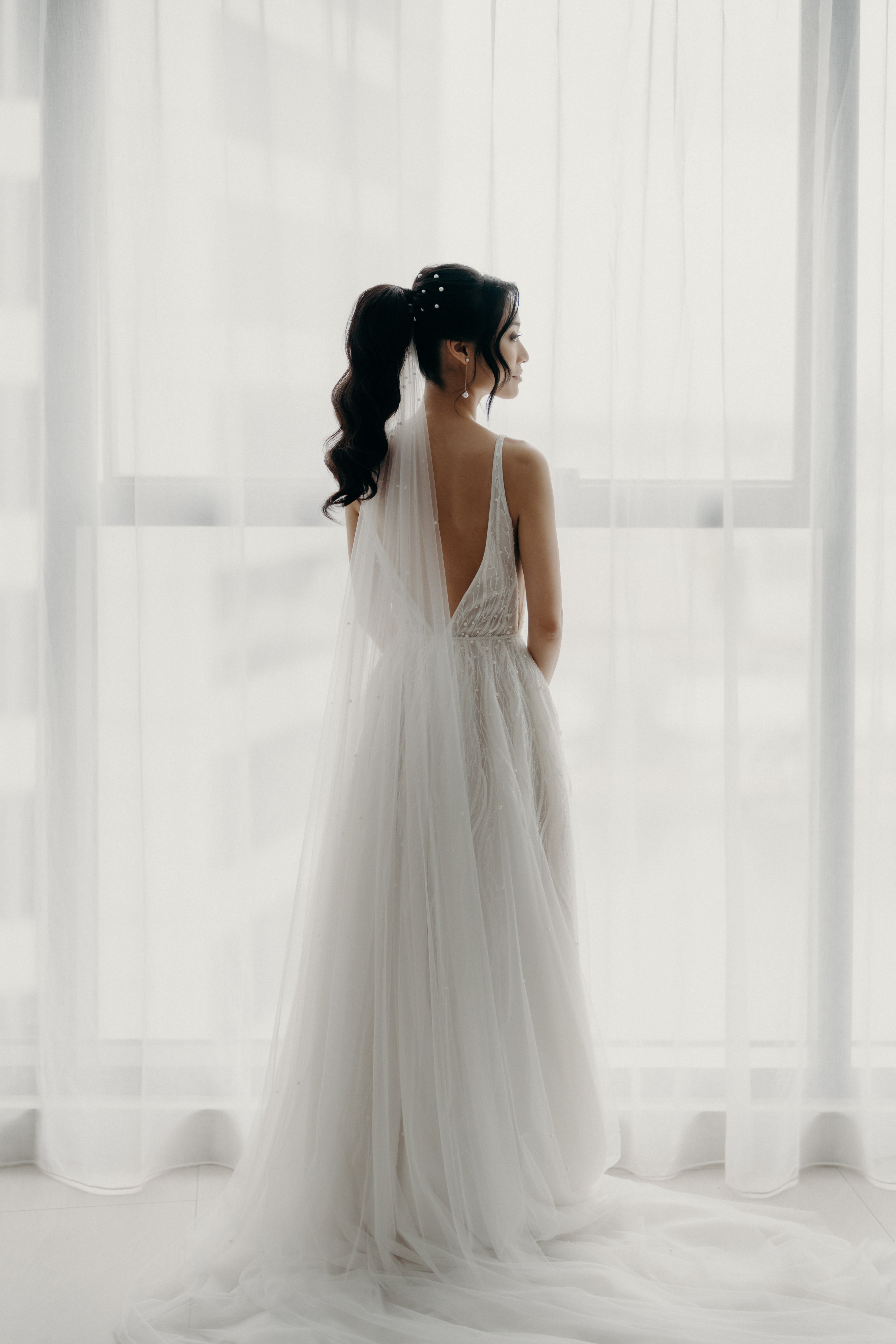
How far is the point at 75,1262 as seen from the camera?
5.79ft

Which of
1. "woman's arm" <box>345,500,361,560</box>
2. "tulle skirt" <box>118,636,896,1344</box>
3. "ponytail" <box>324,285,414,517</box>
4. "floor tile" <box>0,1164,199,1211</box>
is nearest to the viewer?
"tulle skirt" <box>118,636,896,1344</box>

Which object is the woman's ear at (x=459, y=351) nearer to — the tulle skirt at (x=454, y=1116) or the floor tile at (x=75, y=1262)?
the tulle skirt at (x=454, y=1116)

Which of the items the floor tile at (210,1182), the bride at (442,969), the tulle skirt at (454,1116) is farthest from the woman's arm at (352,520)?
the floor tile at (210,1182)

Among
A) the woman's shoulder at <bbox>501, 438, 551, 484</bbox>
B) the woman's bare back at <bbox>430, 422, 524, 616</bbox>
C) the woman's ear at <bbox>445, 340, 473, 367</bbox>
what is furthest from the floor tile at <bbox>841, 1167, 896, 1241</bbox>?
the woman's ear at <bbox>445, 340, 473, 367</bbox>

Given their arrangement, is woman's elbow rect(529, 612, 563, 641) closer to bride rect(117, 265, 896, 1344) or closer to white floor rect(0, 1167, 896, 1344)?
bride rect(117, 265, 896, 1344)

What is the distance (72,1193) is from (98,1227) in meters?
0.17

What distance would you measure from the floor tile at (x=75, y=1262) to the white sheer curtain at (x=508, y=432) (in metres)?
0.14

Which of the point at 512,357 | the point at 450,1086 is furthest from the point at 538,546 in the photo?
the point at 450,1086

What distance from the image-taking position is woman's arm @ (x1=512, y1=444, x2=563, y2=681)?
173 centimetres

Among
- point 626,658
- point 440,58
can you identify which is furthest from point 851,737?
point 440,58

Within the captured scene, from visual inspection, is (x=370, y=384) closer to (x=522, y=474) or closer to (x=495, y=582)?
(x=522, y=474)

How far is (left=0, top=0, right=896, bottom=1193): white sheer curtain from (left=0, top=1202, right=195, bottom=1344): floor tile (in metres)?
0.14

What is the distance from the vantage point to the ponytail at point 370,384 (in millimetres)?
1696

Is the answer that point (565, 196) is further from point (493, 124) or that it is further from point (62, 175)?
point (62, 175)
